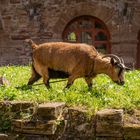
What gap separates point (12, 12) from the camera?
17.5m

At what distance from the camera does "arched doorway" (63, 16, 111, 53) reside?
698 inches

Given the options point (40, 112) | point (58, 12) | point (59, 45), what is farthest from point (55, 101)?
point (58, 12)

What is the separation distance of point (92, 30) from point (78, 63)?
32.3ft

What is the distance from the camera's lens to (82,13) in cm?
1742

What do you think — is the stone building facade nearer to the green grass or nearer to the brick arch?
the brick arch

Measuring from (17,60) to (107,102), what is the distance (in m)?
Result: 11.4

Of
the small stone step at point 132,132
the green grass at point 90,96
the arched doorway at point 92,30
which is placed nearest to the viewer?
the small stone step at point 132,132

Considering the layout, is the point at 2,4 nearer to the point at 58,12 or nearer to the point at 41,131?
the point at 58,12

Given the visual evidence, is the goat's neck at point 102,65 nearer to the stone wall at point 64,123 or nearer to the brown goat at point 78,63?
the brown goat at point 78,63

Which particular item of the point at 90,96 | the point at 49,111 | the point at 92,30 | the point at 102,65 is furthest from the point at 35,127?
the point at 92,30

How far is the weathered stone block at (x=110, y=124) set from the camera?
18.4 feet

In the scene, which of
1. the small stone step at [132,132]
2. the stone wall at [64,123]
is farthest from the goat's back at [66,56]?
the small stone step at [132,132]

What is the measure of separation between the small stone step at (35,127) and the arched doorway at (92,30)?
1198 centimetres

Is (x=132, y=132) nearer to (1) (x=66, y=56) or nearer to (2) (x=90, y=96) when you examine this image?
(2) (x=90, y=96)
